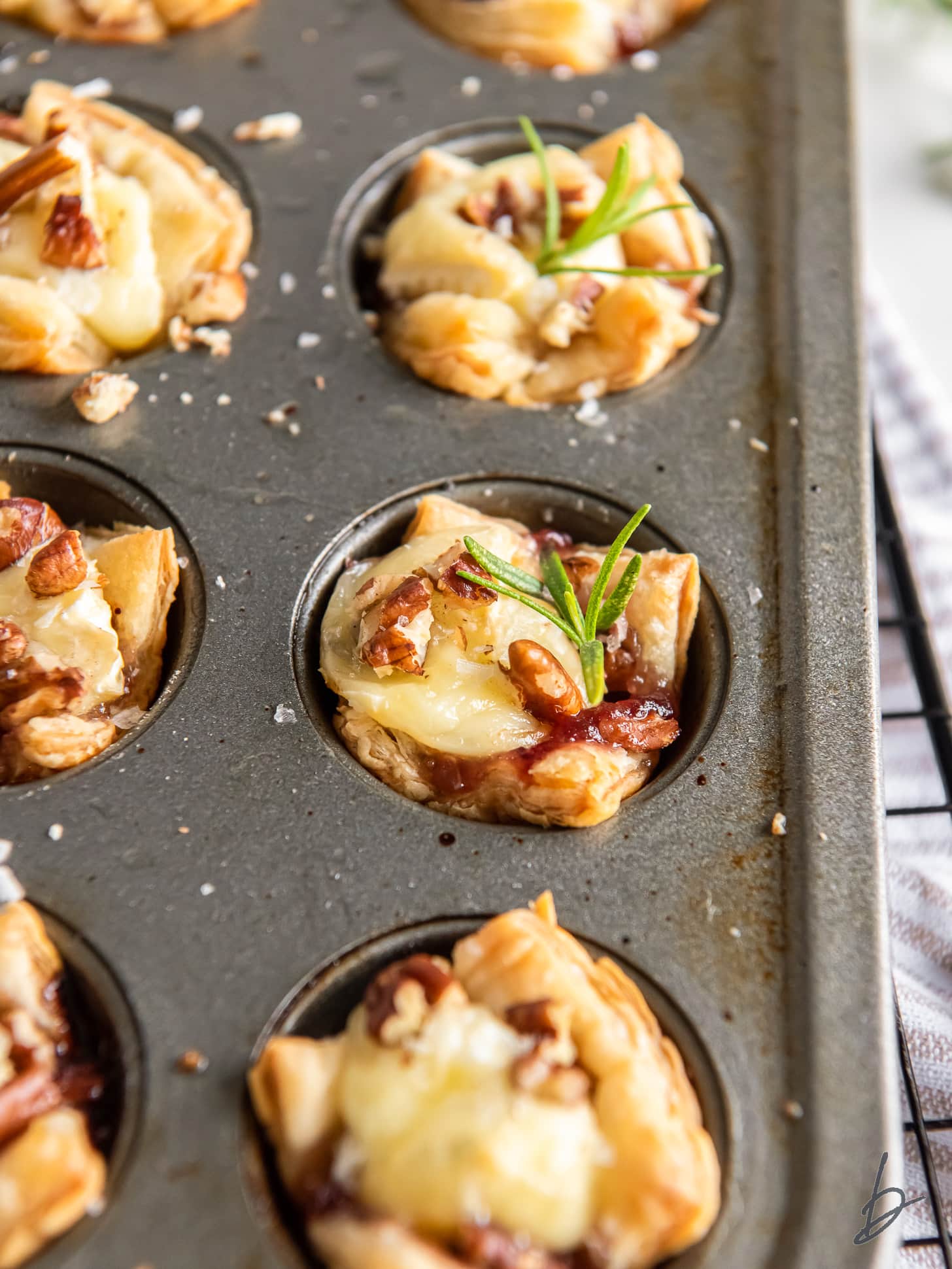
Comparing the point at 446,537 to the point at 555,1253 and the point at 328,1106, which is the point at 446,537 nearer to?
the point at 328,1106

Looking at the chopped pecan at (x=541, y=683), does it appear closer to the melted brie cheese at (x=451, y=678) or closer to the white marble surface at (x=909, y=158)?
the melted brie cheese at (x=451, y=678)

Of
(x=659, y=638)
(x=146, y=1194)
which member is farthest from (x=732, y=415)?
(x=146, y=1194)

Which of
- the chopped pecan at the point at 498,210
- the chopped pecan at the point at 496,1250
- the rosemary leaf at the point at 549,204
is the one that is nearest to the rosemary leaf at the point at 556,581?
the rosemary leaf at the point at 549,204

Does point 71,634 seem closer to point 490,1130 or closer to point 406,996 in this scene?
point 406,996

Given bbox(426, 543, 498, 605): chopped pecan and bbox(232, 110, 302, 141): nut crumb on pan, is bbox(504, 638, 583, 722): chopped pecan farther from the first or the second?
bbox(232, 110, 302, 141): nut crumb on pan

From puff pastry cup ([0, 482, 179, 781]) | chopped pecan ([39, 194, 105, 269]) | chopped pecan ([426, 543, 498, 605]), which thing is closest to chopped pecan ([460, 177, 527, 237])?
chopped pecan ([39, 194, 105, 269])

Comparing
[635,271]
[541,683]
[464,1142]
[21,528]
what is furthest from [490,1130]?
[635,271]
